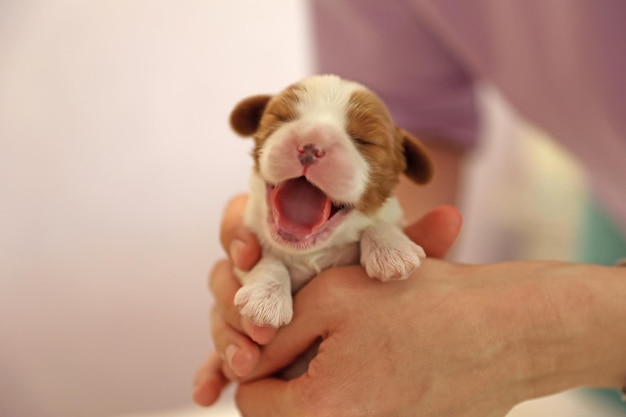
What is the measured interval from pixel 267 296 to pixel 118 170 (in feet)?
3.28

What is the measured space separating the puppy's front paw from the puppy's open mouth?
7 cm

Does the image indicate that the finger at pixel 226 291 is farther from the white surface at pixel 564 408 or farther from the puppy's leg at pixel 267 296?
the white surface at pixel 564 408

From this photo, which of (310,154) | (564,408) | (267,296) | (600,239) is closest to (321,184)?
(310,154)

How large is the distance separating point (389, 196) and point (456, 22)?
609 millimetres

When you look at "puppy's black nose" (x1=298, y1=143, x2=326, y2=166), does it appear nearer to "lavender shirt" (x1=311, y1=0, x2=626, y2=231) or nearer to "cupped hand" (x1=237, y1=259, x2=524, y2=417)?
"cupped hand" (x1=237, y1=259, x2=524, y2=417)

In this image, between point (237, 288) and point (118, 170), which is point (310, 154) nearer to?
point (237, 288)

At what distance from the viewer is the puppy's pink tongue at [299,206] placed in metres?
0.56

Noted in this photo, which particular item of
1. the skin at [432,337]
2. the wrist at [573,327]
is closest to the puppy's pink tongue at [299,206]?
the skin at [432,337]

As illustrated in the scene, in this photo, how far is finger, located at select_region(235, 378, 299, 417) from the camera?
0.65 metres

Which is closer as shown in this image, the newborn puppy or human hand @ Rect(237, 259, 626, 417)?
the newborn puppy

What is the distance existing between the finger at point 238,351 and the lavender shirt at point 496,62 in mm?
A: 598

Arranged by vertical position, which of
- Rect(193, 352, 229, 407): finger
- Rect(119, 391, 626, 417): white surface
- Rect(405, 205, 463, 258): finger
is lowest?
Rect(119, 391, 626, 417): white surface

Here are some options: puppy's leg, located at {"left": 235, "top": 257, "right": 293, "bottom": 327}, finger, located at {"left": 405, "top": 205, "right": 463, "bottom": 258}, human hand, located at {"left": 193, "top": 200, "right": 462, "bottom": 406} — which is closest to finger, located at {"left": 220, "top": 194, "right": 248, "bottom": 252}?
human hand, located at {"left": 193, "top": 200, "right": 462, "bottom": 406}

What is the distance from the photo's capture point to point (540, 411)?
0.80 metres
